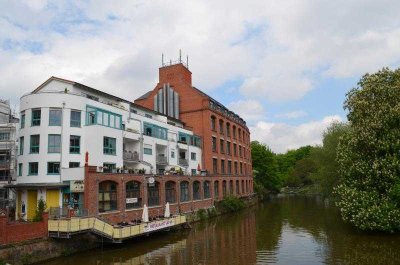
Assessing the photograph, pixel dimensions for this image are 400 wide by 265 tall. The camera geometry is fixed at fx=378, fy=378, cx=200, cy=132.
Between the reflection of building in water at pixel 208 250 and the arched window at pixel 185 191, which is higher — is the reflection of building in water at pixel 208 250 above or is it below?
below

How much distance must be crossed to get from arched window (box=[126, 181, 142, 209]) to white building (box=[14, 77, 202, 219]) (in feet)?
5.56

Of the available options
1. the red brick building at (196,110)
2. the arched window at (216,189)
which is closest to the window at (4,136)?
the red brick building at (196,110)

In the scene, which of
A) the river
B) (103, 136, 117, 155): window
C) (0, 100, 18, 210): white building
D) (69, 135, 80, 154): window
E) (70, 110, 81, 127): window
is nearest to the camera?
the river

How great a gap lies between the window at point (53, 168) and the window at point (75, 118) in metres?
3.92

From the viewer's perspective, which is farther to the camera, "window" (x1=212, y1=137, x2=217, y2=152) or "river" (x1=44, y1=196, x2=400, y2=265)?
"window" (x1=212, y1=137, x2=217, y2=152)

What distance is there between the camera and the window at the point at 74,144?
116ft

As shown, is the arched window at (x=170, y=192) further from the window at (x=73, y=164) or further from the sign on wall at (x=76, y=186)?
the sign on wall at (x=76, y=186)

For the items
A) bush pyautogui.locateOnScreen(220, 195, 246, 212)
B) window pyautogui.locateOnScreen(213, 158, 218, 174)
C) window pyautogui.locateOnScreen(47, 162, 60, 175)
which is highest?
window pyautogui.locateOnScreen(213, 158, 218, 174)

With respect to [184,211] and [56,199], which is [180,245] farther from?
[184,211]

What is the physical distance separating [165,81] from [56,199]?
112ft

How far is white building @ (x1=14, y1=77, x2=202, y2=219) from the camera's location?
33.5 meters

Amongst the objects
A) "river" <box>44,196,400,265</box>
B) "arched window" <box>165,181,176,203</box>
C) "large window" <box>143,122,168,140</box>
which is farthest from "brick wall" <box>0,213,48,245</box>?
"large window" <box>143,122,168,140</box>

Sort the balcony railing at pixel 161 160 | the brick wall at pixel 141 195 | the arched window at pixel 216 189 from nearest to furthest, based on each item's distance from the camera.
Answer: the brick wall at pixel 141 195 < the balcony railing at pixel 161 160 < the arched window at pixel 216 189

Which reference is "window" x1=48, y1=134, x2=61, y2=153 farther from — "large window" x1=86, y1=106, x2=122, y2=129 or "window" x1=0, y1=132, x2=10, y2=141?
"window" x1=0, y1=132, x2=10, y2=141
